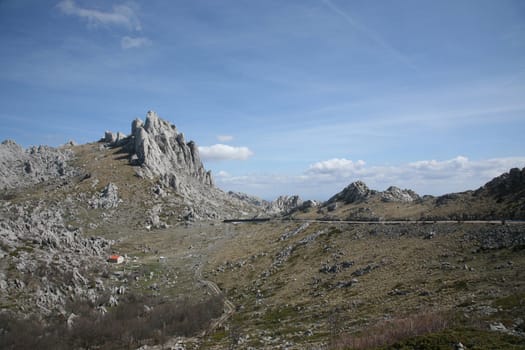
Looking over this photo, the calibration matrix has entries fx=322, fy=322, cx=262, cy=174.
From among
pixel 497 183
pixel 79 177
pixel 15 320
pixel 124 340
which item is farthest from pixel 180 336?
pixel 79 177

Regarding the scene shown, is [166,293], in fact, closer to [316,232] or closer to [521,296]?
[316,232]

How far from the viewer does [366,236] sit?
3342 inches

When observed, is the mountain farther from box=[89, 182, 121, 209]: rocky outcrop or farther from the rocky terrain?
box=[89, 182, 121, 209]: rocky outcrop

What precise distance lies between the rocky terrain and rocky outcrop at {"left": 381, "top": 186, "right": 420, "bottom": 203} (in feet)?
3.16

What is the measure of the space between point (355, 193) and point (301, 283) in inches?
3204

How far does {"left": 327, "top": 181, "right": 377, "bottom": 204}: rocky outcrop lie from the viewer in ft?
453

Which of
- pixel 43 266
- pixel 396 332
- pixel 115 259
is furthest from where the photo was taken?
pixel 115 259

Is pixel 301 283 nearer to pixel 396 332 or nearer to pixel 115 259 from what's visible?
pixel 396 332

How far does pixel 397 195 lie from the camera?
129125mm

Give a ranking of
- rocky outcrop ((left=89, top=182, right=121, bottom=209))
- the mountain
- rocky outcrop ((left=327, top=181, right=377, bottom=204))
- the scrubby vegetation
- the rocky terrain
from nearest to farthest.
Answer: the rocky terrain, the scrubby vegetation, the mountain, rocky outcrop ((left=327, top=181, right=377, bottom=204)), rocky outcrop ((left=89, top=182, right=121, bottom=209))

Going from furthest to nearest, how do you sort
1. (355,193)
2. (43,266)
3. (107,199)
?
(107,199) < (355,193) < (43,266)

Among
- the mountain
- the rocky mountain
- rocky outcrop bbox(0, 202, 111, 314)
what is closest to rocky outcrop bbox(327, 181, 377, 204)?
the mountain

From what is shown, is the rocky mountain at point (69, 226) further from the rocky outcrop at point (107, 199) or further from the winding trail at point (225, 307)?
the winding trail at point (225, 307)

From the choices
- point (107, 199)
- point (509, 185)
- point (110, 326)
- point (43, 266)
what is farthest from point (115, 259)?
point (509, 185)
